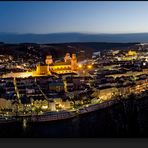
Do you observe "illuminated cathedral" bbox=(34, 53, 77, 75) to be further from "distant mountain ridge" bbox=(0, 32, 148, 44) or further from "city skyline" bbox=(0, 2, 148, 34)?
"city skyline" bbox=(0, 2, 148, 34)

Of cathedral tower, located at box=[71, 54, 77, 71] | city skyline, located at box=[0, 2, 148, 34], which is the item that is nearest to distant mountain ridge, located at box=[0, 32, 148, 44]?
city skyline, located at box=[0, 2, 148, 34]

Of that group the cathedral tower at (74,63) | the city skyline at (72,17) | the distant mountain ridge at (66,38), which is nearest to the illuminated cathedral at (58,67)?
the cathedral tower at (74,63)

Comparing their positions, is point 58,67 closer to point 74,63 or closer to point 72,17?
point 74,63

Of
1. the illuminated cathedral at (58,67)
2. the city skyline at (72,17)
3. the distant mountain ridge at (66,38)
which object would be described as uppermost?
the city skyline at (72,17)

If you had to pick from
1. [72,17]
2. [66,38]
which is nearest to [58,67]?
[66,38]

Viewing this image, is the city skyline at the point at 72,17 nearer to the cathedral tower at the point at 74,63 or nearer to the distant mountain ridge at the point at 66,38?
the distant mountain ridge at the point at 66,38

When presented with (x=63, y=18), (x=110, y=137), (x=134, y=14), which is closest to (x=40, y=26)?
(x=63, y=18)

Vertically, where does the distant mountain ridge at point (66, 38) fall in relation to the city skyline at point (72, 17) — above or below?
below

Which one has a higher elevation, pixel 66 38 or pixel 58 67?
pixel 66 38
